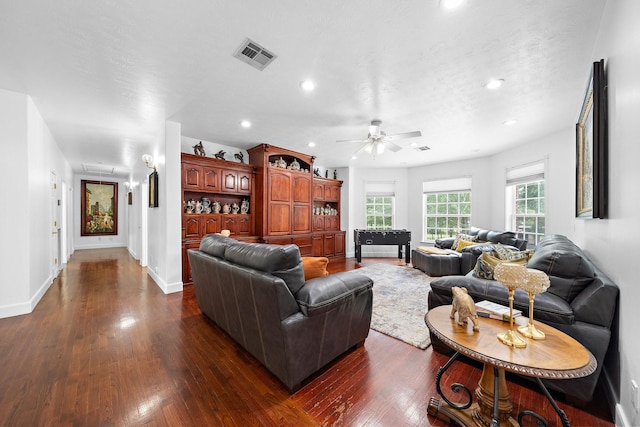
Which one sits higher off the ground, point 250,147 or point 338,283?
point 250,147

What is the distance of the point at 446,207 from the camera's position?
6969mm

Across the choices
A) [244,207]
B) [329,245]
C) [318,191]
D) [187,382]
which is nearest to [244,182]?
[244,207]

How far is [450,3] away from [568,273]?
2045 millimetres

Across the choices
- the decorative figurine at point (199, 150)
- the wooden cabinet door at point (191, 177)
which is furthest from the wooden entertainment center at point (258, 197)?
the decorative figurine at point (199, 150)

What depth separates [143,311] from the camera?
10.5 ft

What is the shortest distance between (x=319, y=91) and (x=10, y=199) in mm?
3988

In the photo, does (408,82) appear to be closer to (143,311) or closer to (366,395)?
(366,395)

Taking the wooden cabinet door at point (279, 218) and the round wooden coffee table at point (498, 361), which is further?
the wooden cabinet door at point (279, 218)

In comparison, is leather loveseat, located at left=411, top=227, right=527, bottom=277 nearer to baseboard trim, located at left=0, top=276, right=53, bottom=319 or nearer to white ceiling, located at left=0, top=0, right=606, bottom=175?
white ceiling, located at left=0, top=0, right=606, bottom=175

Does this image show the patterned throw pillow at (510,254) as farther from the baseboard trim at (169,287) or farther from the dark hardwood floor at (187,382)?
the baseboard trim at (169,287)

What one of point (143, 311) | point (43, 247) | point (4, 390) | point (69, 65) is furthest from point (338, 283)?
point (43, 247)

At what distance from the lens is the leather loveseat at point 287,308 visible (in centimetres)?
170

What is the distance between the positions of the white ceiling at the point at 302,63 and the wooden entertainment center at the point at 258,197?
35.7 inches

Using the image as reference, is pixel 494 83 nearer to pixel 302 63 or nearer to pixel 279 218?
pixel 302 63
